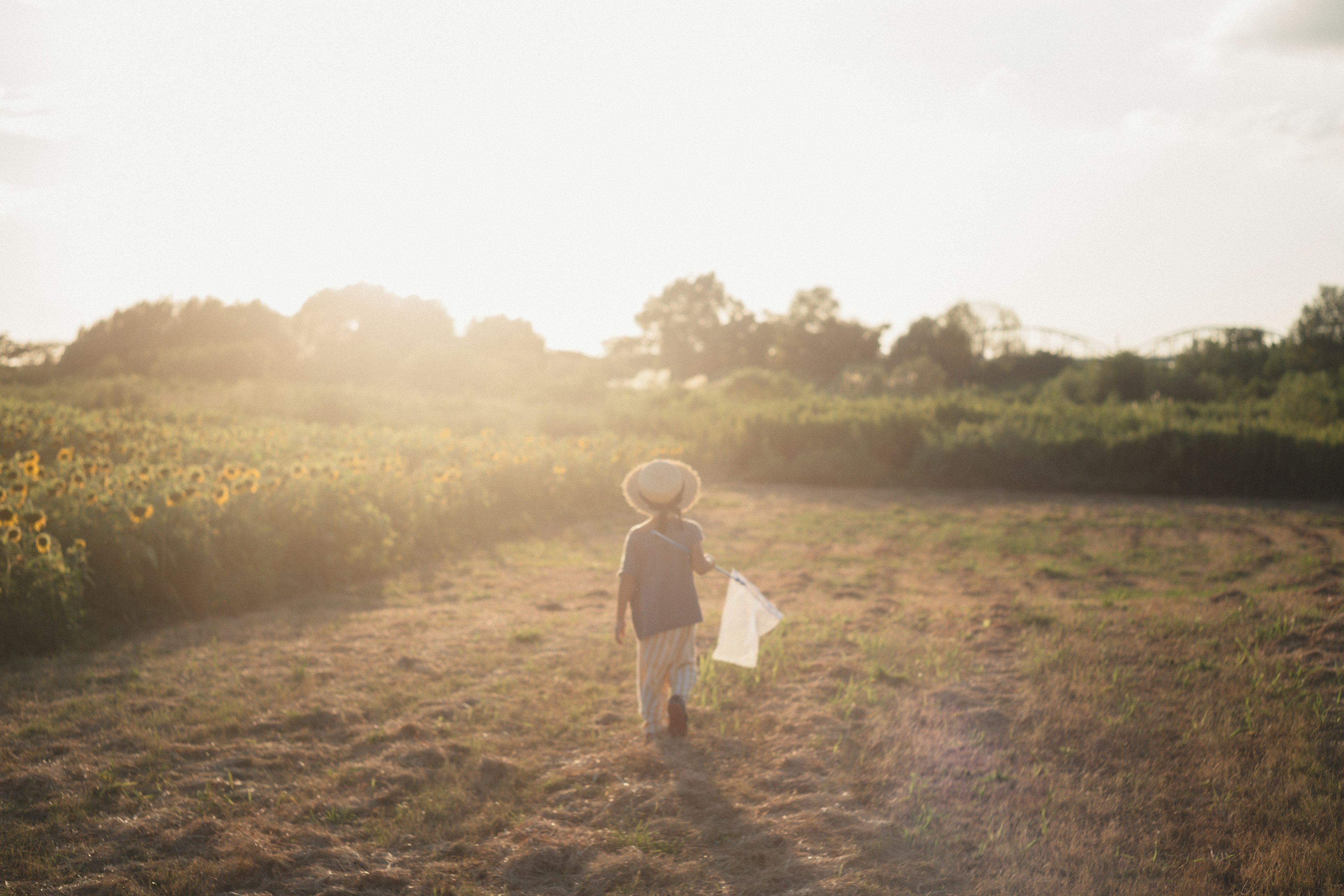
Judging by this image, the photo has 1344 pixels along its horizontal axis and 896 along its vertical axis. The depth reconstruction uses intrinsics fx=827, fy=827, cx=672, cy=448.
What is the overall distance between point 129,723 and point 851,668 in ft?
12.8

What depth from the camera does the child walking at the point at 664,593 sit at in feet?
13.2

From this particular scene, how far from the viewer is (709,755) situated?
3918mm

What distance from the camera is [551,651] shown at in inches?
221

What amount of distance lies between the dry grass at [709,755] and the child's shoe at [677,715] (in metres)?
0.10

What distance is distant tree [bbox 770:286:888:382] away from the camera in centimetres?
4622

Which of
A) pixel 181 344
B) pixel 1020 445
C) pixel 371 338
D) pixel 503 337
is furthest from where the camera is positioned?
pixel 503 337

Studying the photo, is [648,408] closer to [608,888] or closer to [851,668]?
[851,668]

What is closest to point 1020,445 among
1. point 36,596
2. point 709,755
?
point 709,755

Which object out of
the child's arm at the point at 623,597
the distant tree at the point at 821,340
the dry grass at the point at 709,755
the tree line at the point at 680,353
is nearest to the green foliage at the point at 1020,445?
the tree line at the point at 680,353

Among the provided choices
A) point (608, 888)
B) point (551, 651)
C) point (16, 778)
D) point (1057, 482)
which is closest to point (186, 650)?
point (16, 778)

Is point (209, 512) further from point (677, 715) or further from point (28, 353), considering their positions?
point (28, 353)

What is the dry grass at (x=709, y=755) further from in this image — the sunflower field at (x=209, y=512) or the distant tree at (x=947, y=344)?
the distant tree at (x=947, y=344)

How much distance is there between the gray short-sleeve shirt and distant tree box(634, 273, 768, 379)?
1958 inches

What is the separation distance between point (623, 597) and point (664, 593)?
20 cm
